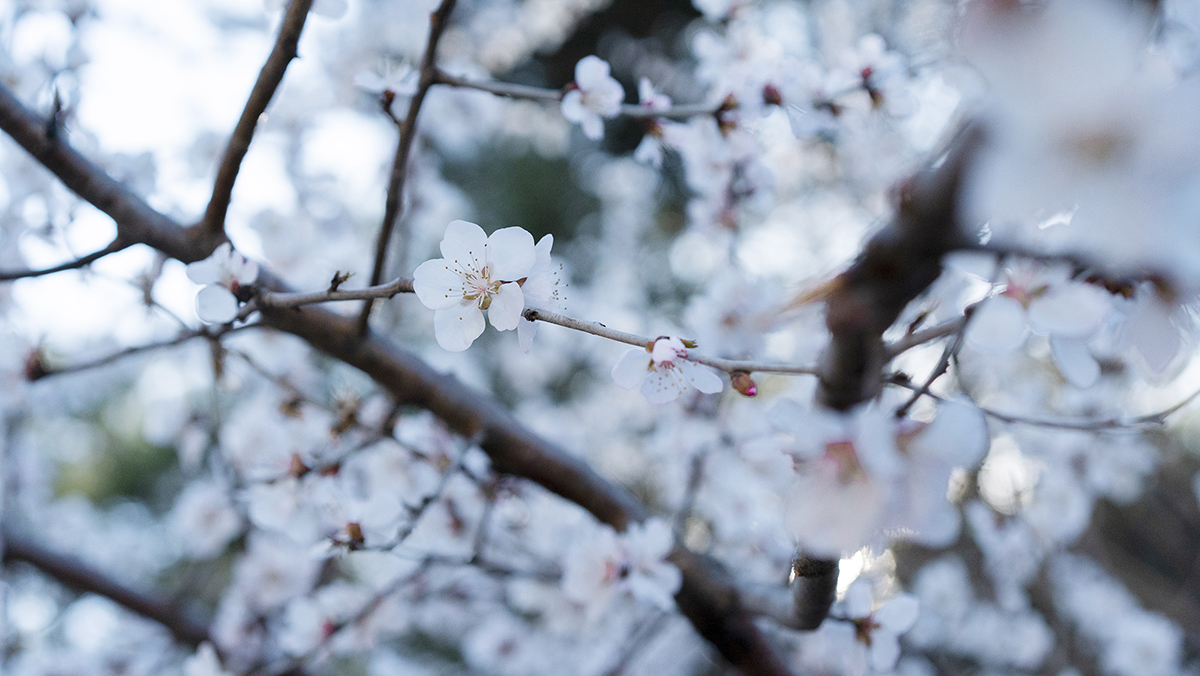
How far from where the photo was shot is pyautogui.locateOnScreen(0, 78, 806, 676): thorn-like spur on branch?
2.77 ft

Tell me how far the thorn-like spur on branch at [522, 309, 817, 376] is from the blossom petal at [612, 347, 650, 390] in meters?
0.04

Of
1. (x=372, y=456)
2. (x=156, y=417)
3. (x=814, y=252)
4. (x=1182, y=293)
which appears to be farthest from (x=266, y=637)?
(x=814, y=252)

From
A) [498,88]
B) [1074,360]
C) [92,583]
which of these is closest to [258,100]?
[498,88]

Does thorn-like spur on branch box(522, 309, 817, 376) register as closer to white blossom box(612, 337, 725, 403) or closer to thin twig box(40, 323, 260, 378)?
white blossom box(612, 337, 725, 403)

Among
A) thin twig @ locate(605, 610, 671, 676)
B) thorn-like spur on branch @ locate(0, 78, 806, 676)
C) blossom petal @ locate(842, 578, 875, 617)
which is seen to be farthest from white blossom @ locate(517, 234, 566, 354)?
thin twig @ locate(605, 610, 671, 676)

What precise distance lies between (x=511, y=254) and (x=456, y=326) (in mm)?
84

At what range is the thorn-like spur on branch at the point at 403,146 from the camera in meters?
0.84

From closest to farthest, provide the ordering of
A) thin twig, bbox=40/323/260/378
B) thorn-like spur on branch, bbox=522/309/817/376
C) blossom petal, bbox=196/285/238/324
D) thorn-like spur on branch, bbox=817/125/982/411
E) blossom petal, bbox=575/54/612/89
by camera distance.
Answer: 1. thorn-like spur on branch, bbox=817/125/982/411
2. thorn-like spur on branch, bbox=522/309/817/376
3. blossom petal, bbox=196/285/238/324
4. thin twig, bbox=40/323/260/378
5. blossom petal, bbox=575/54/612/89

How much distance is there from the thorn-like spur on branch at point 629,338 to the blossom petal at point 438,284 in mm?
68

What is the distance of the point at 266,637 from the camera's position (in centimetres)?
163

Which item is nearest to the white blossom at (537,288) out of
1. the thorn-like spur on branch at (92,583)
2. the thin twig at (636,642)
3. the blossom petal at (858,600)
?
the blossom petal at (858,600)

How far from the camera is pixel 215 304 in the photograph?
70 cm

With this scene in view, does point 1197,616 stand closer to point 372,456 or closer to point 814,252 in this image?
point 814,252

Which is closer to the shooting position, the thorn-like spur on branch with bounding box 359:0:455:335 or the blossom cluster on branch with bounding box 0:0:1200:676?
the blossom cluster on branch with bounding box 0:0:1200:676
